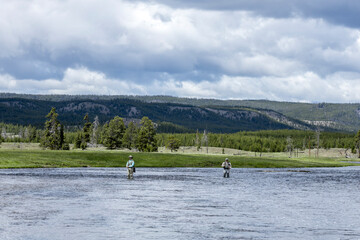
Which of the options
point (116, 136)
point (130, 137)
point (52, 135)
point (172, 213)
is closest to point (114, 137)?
point (116, 136)

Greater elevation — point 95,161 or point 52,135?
point 52,135

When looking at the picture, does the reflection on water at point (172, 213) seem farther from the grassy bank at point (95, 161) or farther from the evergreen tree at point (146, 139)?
the evergreen tree at point (146, 139)

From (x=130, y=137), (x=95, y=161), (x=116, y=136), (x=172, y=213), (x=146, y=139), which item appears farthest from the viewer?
(x=130, y=137)

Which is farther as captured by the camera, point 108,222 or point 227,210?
point 227,210

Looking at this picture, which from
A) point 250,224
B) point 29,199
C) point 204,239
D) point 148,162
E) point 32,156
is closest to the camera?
point 204,239

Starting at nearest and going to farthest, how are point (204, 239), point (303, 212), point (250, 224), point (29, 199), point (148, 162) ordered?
point (204, 239)
point (250, 224)
point (303, 212)
point (29, 199)
point (148, 162)

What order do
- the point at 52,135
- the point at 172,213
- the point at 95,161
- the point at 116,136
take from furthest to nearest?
the point at 116,136, the point at 52,135, the point at 95,161, the point at 172,213

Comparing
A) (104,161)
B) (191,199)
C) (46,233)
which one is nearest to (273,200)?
(191,199)

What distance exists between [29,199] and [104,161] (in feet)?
232

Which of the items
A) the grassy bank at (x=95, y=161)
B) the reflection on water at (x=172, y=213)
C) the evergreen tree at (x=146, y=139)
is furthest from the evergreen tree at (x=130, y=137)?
the reflection on water at (x=172, y=213)

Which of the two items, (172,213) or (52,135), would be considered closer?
(172,213)

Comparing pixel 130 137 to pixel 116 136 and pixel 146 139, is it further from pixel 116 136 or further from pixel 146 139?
pixel 146 139

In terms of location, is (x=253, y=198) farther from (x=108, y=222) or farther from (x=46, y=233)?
(x=46, y=233)

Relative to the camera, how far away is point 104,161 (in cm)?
11094
